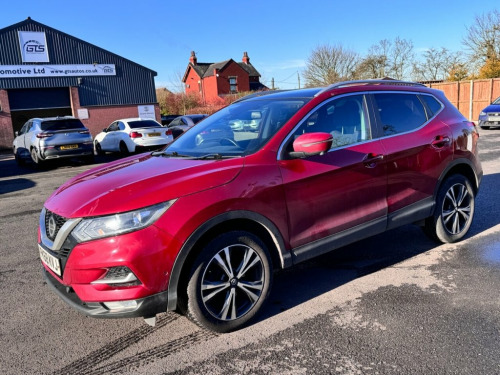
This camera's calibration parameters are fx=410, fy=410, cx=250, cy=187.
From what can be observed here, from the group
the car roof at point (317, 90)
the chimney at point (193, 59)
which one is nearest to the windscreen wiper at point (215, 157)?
the car roof at point (317, 90)

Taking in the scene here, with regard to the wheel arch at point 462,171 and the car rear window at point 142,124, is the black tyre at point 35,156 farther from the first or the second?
the wheel arch at point 462,171

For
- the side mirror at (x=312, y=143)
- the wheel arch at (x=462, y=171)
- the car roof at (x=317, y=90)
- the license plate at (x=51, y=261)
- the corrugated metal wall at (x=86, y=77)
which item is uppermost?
the corrugated metal wall at (x=86, y=77)

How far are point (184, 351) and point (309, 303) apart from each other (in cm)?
114

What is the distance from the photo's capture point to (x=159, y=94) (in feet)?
153

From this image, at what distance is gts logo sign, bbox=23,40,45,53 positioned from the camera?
75.7ft

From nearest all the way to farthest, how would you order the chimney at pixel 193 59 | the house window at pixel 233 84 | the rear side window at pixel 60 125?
1. the rear side window at pixel 60 125
2. the house window at pixel 233 84
3. the chimney at pixel 193 59

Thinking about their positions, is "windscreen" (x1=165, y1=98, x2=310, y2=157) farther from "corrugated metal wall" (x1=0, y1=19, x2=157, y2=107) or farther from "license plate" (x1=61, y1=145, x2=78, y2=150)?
"corrugated metal wall" (x1=0, y1=19, x2=157, y2=107)

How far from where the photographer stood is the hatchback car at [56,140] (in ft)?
42.8

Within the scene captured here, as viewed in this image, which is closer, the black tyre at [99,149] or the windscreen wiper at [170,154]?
the windscreen wiper at [170,154]

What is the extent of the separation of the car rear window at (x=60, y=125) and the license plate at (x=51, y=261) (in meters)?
11.5

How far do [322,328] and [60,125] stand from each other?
1277 centimetres

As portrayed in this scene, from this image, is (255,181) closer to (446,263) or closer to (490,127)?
(446,263)

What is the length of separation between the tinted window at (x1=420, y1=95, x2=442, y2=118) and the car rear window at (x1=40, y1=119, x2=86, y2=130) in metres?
11.9

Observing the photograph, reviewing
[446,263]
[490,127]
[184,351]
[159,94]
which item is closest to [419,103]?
[446,263]
